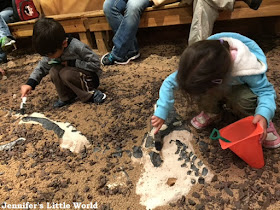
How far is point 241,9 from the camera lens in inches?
82.4

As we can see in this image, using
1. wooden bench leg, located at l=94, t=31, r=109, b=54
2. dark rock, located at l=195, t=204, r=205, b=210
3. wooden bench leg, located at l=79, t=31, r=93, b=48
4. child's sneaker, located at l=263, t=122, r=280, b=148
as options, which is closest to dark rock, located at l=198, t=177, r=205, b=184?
dark rock, located at l=195, t=204, r=205, b=210

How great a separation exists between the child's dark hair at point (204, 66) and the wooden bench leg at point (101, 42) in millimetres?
1762

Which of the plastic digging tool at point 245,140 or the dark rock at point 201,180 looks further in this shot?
the dark rock at point 201,180

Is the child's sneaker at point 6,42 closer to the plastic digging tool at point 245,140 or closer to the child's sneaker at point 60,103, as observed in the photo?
the child's sneaker at point 60,103

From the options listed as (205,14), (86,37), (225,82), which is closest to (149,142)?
(225,82)

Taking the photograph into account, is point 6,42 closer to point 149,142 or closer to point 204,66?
point 149,142

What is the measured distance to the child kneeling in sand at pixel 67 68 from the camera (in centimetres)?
161

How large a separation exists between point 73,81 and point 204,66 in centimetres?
109

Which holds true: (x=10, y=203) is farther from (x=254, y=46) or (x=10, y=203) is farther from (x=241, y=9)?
(x=241, y=9)

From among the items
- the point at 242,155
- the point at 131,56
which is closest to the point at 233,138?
the point at 242,155

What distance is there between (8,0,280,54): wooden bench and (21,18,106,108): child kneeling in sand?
833 mm

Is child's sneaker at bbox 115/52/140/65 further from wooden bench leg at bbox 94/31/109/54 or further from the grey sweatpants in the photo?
the grey sweatpants

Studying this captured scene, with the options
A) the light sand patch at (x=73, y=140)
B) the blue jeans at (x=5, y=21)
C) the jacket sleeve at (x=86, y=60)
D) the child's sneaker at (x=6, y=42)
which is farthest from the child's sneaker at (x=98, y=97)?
the blue jeans at (x=5, y=21)

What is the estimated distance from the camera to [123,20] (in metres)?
2.34
